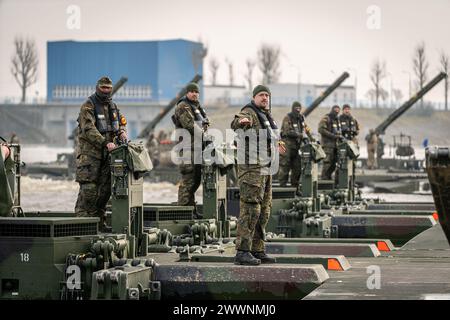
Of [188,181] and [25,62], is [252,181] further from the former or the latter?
[25,62]

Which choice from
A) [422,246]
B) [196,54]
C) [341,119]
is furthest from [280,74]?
[422,246]

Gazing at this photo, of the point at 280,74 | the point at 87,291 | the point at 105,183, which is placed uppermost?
the point at 280,74

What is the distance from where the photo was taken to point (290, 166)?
26.6 metres

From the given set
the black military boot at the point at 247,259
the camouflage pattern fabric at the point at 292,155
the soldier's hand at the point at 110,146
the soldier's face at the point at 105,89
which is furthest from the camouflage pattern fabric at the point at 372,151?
the black military boot at the point at 247,259

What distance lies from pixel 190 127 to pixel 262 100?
5.22 metres

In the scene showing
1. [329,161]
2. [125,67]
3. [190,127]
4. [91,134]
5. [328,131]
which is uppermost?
[125,67]

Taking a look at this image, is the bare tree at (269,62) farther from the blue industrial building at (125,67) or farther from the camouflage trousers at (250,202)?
the camouflage trousers at (250,202)

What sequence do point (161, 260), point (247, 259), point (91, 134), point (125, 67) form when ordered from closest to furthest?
point (247, 259) → point (161, 260) → point (91, 134) → point (125, 67)

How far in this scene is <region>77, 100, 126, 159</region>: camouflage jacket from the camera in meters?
15.9

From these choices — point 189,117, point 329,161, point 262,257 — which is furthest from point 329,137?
point 262,257

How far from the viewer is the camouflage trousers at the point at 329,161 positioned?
1135 inches

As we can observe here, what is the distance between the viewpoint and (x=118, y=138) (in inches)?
641
